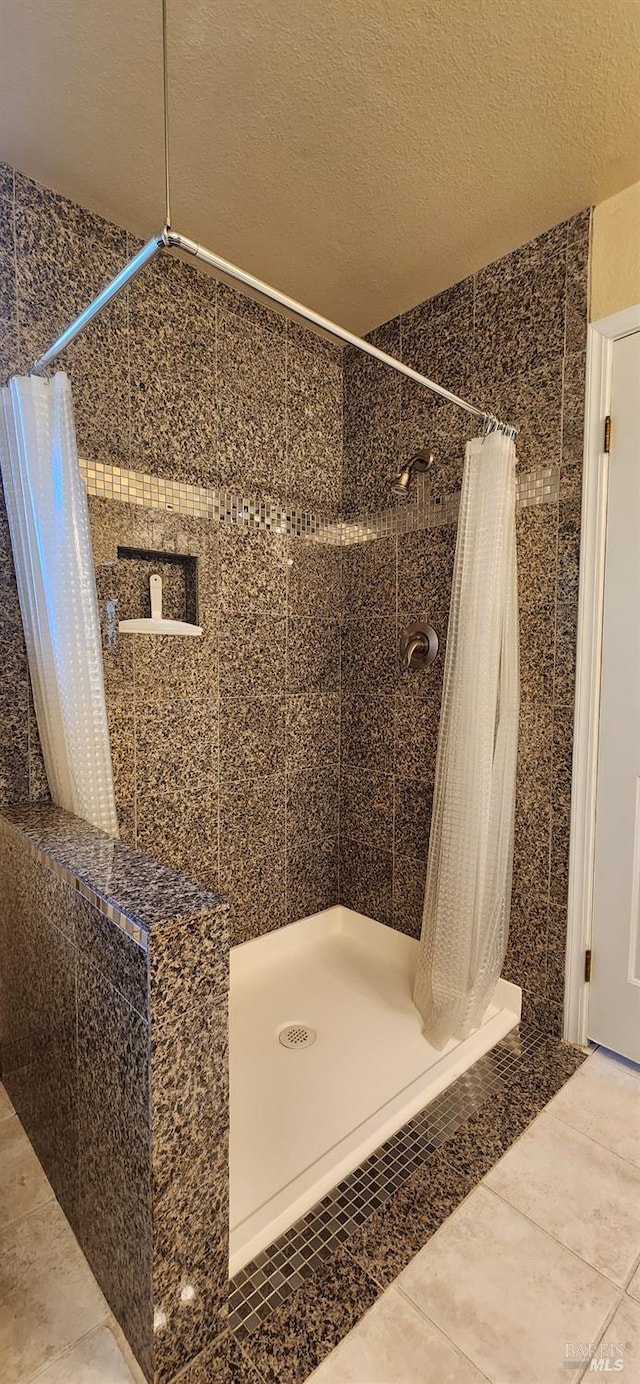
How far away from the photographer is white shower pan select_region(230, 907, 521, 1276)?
1.32 metres

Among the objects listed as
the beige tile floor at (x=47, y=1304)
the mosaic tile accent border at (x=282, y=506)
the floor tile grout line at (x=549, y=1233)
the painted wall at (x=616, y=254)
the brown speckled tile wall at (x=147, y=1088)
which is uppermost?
the painted wall at (x=616, y=254)

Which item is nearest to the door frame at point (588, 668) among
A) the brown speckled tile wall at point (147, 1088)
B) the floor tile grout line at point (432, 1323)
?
the floor tile grout line at point (432, 1323)

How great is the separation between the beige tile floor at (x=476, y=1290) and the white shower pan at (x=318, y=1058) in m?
0.26

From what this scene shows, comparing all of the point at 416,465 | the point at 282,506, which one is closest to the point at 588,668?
the point at 416,465

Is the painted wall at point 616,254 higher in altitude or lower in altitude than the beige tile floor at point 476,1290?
higher

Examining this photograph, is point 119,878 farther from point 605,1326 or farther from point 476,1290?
point 605,1326

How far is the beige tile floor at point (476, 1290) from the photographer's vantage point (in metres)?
0.97

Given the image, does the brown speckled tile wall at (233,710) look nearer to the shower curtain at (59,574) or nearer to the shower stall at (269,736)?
the shower stall at (269,736)

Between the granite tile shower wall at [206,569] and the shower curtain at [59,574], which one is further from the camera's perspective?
the granite tile shower wall at [206,569]

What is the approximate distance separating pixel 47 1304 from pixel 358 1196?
63 centimetres

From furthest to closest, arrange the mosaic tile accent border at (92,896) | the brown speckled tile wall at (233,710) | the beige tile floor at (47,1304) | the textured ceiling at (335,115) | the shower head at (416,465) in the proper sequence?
the shower head at (416,465) < the brown speckled tile wall at (233,710) < the textured ceiling at (335,115) < the beige tile floor at (47,1304) < the mosaic tile accent border at (92,896)

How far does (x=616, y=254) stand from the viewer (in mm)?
1646

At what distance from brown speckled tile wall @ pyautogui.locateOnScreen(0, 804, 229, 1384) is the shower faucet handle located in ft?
4.35

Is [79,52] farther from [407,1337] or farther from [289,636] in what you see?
[407,1337]
